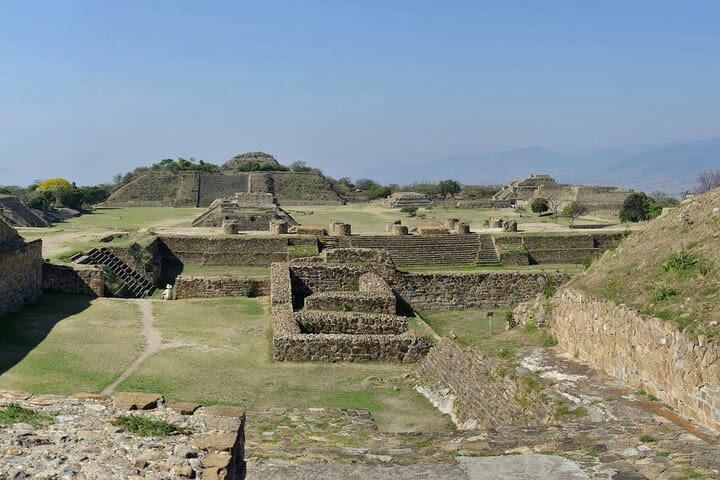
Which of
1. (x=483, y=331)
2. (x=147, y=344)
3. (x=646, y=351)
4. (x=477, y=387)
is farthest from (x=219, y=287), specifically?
(x=646, y=351)

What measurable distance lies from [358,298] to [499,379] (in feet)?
24.8

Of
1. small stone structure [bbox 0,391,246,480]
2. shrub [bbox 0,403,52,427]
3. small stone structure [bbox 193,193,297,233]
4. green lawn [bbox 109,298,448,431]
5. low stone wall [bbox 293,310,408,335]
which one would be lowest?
green lawn [bbox 109,298,448,431]

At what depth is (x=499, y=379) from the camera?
10.5 metres

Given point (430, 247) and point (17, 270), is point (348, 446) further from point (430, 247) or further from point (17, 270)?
point (430, 247)

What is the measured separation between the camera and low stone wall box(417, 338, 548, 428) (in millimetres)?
9648

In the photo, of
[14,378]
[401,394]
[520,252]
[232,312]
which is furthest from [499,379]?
[520,252]

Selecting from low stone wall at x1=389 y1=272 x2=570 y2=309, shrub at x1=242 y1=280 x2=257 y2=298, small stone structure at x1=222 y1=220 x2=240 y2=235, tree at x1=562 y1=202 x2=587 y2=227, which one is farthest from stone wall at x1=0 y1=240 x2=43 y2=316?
tree at x1=562 y1=202 x2=587 y2=227

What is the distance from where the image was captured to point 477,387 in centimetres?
1097

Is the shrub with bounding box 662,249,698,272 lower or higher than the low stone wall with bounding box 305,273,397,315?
higher

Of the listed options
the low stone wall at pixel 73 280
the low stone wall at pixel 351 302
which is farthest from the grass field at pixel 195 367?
the low stone wall at pixel 73 280

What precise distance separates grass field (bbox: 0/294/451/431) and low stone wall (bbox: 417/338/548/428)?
1.19ft

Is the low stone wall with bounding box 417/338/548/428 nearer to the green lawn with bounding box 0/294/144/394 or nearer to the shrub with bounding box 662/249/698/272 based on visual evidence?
the shrub with bounding box 662/249/698/272

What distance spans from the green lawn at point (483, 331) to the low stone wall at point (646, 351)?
2.22 feet

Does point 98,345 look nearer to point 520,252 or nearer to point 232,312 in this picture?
point 232,312
